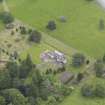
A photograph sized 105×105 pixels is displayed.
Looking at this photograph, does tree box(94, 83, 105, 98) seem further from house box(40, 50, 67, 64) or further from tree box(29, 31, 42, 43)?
tree box(29, 31, 42, 43)

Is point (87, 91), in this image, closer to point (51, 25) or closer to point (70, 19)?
point (51, 25)

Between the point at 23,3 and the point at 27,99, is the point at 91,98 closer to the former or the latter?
the point at 27,99

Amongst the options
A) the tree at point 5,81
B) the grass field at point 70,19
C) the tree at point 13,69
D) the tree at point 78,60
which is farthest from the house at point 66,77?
the tree at point 5,81

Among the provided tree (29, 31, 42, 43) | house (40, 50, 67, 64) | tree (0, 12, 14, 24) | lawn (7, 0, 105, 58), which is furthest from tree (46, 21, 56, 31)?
tree (0, 12, 14, 24)

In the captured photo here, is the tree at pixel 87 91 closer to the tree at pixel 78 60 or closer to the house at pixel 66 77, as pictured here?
the house at pixel 66 77

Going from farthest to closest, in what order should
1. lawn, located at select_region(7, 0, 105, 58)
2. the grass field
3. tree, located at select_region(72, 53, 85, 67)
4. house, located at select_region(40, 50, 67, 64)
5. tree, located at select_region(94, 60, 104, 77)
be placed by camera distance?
1. lawn, located at select_region(7, 0, 105, 58)
2. the grass field
3. house, located at select_region(40, 50, 67, 64)
4. tree, located at select_region(72, 53, 85, 67)
5. tree, located at select_region(94, 60, 104, 77)
